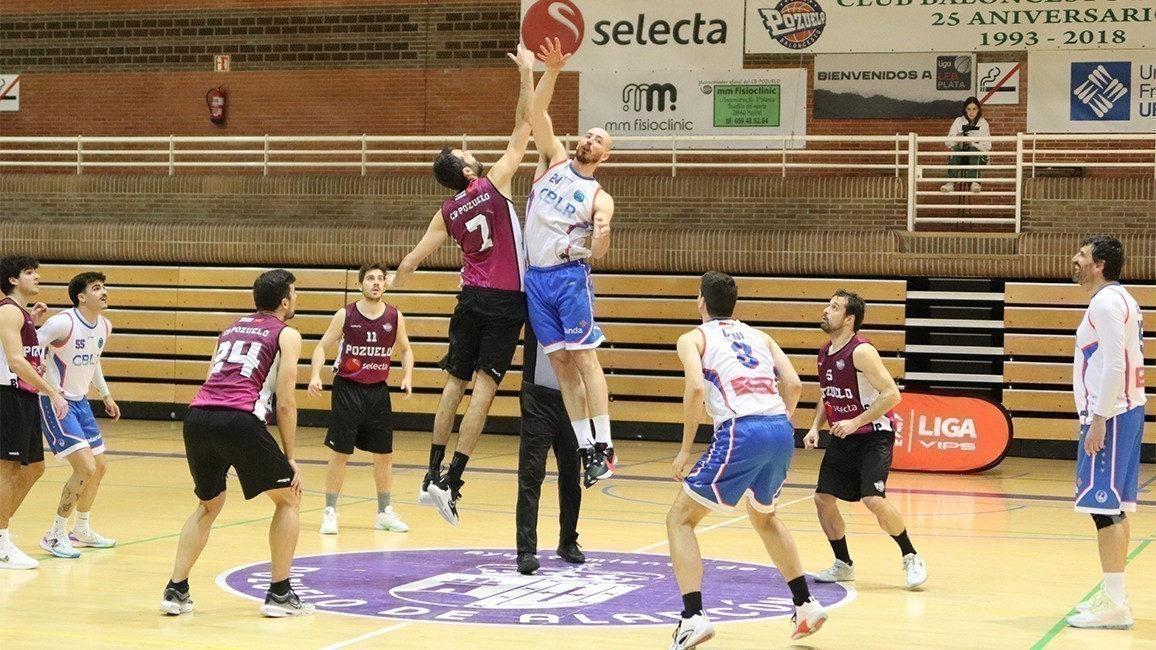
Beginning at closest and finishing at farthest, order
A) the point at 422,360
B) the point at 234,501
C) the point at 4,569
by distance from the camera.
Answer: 1. the point at 4,569
2. the point at 234,501
3. the point at 422,360

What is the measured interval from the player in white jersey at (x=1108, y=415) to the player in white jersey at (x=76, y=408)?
6.24 metres

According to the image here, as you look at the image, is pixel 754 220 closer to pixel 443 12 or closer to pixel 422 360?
pixel 422 360

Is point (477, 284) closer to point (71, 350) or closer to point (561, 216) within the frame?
point (561, 216)

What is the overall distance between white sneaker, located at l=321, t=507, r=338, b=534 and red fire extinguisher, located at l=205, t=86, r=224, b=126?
12859 millimetres

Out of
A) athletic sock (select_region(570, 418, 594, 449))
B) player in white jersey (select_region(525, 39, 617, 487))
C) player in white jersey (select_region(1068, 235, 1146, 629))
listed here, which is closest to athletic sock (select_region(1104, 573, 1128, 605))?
player in white jersey (select_region(1068, 235, 1146, 629))

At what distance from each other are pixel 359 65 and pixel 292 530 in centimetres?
1561

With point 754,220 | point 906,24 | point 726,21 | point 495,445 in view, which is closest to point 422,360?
point 495,445

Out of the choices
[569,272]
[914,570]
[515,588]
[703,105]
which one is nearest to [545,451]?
[515,588]

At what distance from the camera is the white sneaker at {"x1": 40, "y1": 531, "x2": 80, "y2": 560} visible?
9.34 metres

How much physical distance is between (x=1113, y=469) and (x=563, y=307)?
10.3 ft

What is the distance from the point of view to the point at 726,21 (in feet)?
66.6

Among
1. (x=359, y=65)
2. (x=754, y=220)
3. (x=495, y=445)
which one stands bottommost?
(x=495, y=445)

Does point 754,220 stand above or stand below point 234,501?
above

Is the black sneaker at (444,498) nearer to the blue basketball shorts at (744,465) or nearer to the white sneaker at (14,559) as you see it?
the blue basketball shorts at (744,465)
